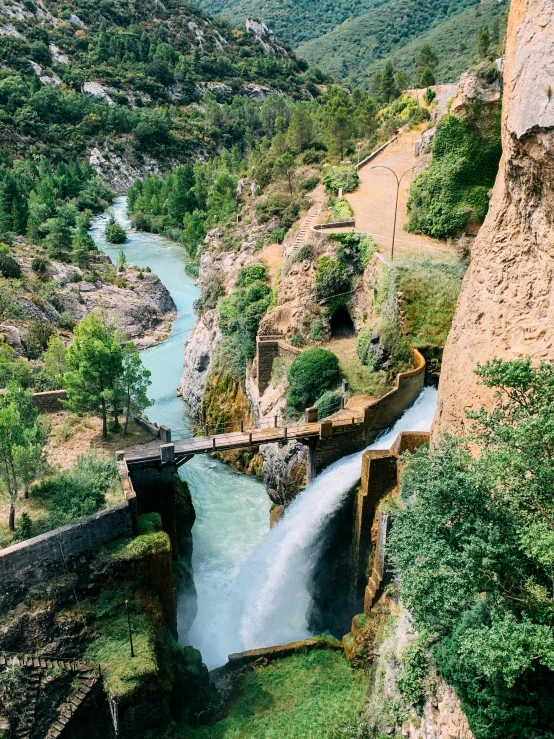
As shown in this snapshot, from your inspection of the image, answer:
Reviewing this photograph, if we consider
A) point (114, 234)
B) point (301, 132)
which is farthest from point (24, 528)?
point (114, 234)

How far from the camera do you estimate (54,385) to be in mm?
28781

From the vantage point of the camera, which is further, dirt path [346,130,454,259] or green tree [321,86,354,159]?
green tree [321,86,354,159]

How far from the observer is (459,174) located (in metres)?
33.1

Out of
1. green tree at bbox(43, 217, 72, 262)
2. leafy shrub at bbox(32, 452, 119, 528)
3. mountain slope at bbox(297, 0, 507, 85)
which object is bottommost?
leafy shrub at bbox(32, 452, 119, 528)

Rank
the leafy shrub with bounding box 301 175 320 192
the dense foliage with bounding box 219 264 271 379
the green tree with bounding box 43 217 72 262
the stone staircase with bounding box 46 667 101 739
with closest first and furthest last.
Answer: the stone staircase with bounding box 46 667 101 739, the dense foliage with bounding box 219 264 271 379, the leafy shrub with bounding box 301 175 320 192, the green tree with bounding box 43 217 72 262

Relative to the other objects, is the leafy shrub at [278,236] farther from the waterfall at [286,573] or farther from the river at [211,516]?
the waterfall at [286,573]

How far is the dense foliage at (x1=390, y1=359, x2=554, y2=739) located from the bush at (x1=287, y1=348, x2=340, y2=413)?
46.8 feet

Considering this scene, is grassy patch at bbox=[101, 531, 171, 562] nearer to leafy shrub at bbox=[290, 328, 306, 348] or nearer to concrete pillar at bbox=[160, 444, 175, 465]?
concrete pillar at bbox=[160, 444, 175, 465]

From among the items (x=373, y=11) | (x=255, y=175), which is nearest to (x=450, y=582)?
(x=255, y=175)

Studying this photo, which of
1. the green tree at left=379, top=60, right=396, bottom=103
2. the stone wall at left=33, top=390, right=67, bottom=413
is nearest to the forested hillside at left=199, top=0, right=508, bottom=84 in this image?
the green tree at left=379, top=60, right=396, bottom=103

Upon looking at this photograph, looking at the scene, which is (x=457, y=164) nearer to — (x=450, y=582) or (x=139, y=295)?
(x=450, y=582)

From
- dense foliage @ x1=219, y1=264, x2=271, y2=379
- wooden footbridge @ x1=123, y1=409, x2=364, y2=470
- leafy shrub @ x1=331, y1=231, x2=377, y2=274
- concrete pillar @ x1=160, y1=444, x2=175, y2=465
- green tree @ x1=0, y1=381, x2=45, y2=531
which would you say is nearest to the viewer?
green tree @ x1=0, y1=381, x2=45, y2=531

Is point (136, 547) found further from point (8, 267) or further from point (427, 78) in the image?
point (427, 78)

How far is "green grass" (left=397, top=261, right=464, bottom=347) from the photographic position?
28.4m
